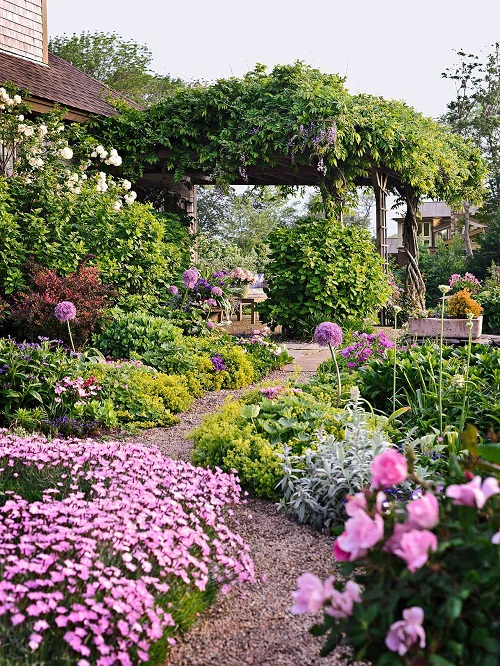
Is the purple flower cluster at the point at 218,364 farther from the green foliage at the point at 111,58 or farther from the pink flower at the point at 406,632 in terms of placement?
the green foliage at the point at 111,58

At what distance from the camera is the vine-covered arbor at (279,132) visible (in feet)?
32.9

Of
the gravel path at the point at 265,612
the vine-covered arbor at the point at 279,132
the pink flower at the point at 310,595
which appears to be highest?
the vine-covered arbor at the point at 279,132

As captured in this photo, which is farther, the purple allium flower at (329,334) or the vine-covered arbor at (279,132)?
the vine-covered arbor at (279,132)

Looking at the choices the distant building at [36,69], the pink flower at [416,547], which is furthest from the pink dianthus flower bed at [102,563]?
the distant building at [36,69]

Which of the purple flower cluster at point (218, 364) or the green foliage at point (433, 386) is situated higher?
the green foliage at point (433, 386)

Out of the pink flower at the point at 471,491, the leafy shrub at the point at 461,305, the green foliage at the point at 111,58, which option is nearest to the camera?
the pink flower at the point at 471,491

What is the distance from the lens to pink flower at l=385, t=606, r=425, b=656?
132cm

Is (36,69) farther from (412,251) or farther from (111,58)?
(111,58)

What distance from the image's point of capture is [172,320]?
862cm

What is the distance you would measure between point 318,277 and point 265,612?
8385 millimetres

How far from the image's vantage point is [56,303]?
23.3 ft

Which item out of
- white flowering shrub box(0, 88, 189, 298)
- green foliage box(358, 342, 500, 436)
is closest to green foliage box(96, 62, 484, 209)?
white flowering shrub box(0, 88, 189, 298)

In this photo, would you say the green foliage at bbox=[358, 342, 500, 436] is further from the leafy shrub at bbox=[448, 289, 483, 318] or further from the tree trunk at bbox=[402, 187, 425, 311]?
the tree trunk at bbox=[402, 187, 425, 311]

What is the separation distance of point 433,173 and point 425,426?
9.00 m
